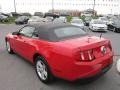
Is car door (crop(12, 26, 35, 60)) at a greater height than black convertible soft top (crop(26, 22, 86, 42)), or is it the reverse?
black convertible soft top (crop(26, 22, 86, 42))

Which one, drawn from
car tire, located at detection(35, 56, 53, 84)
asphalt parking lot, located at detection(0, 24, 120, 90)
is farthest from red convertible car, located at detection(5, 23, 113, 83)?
asphalt parking lot, located at detection(0, 24, 120, 90)

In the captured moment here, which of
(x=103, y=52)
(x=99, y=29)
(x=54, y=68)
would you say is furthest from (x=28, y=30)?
(x=99, y=29)

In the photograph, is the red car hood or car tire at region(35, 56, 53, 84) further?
car tire at region(35, 56, 53, 84)

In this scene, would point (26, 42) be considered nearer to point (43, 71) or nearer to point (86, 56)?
point (43, 71)

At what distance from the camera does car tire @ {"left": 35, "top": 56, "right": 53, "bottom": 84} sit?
475 centimetres

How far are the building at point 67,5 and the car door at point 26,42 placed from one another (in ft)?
197

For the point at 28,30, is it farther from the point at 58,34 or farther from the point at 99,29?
the point at 99,29

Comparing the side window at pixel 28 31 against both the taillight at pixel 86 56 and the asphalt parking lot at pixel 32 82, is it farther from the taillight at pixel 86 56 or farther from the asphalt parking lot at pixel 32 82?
the taillight at pixel 86 56

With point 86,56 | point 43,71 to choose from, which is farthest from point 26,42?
point 86,56

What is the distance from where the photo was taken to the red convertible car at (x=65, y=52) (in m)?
4.12

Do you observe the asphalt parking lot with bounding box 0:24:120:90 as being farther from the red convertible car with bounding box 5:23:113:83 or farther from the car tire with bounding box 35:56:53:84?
the red convertible car with bounding box 5:23:113:83

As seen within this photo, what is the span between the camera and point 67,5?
6581 centimetres

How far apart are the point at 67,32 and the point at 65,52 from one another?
3.96 feet

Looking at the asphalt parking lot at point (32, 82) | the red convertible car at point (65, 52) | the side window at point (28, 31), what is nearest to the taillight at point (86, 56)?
the red convertible car at point (65, 52)
